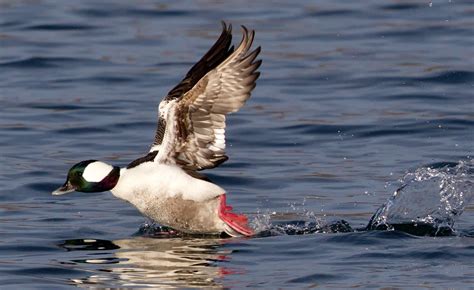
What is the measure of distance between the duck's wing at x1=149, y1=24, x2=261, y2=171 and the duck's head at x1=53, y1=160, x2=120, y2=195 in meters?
0.30

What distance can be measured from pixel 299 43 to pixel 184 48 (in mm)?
1286

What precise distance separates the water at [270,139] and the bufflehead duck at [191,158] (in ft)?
0.65

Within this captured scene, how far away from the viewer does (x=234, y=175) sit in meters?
10.9

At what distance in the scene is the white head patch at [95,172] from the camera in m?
8.70

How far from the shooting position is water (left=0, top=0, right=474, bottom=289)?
8039mm

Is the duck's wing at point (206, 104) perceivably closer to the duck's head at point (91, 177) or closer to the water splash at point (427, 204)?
the duck's head at point (91, 177)

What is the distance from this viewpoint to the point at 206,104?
8719 millimetres

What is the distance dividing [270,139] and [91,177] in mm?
3530

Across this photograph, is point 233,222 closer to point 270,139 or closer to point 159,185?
point 159,185

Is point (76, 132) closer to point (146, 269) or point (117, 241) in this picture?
point (117, 241)

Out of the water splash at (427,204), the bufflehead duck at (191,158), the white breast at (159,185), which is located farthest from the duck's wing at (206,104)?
the water splash at (427,204)

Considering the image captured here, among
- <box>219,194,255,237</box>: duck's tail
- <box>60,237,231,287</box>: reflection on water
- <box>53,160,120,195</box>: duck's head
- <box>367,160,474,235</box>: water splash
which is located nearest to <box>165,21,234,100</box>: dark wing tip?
<box>53,160,120,195</box>: duck's head

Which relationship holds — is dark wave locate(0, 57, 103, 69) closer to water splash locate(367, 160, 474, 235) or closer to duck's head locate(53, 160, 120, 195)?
water splash locate(367, 160, 474, 235)

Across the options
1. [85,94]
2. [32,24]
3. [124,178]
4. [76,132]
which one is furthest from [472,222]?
[32,24]
